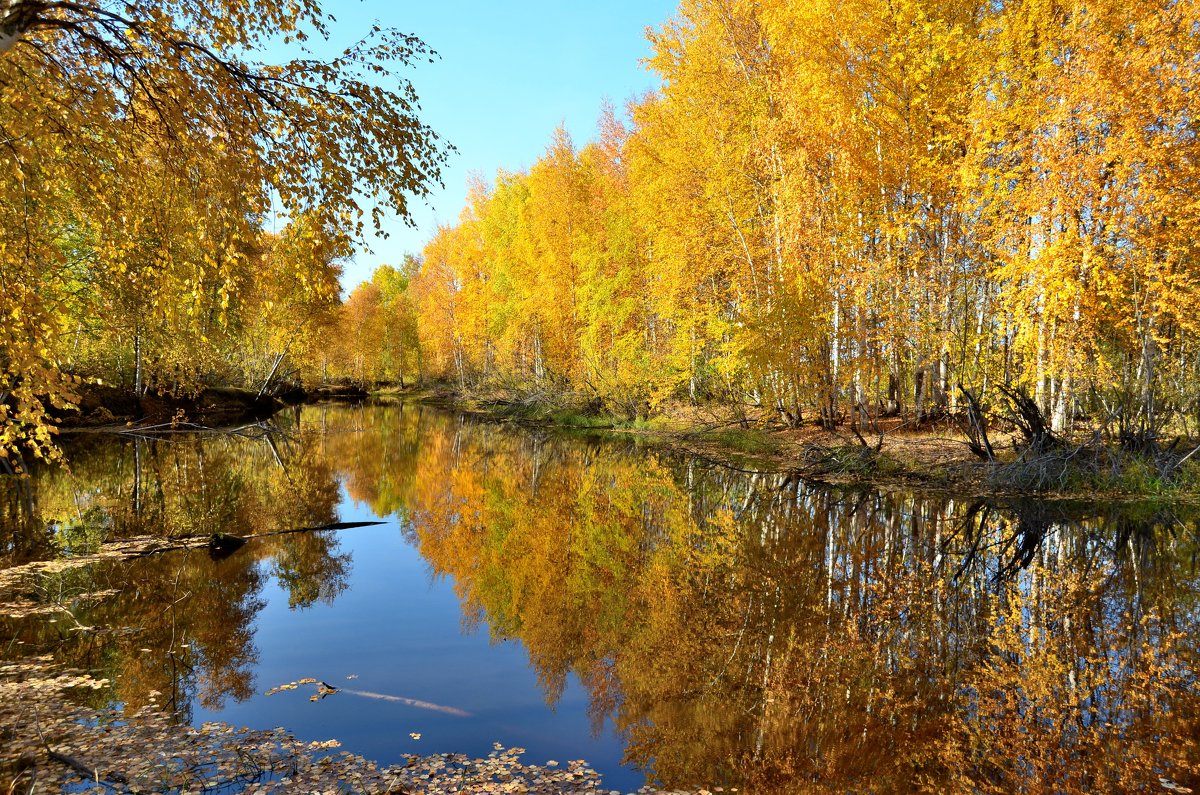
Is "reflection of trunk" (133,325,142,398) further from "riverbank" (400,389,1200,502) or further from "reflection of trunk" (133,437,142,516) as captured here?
"riverbank" (400,389,1200,502)

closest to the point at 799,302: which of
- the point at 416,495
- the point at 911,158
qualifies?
the point at 911,158

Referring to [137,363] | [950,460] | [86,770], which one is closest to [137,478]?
[137,363]

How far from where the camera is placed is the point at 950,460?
1338 cm

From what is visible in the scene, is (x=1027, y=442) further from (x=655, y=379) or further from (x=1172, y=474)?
(x=655, y=379)

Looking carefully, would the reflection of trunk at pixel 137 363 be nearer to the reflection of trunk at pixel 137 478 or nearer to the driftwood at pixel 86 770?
the reflection of trunk at pixel 137 478

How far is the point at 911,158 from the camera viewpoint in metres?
14.4

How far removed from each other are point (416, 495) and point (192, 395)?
15374 mm

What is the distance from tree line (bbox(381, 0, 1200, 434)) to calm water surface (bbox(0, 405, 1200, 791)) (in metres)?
4.16

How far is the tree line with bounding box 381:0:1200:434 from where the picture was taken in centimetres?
1168

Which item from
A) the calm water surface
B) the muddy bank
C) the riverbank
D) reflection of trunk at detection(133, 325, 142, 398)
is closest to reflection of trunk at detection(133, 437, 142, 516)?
the calm water surface

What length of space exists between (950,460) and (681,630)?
31.9ft

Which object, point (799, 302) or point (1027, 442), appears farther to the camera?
point (799, 302)

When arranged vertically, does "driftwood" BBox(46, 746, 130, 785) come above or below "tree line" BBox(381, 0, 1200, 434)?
below

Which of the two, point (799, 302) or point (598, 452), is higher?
point (799, 302)
